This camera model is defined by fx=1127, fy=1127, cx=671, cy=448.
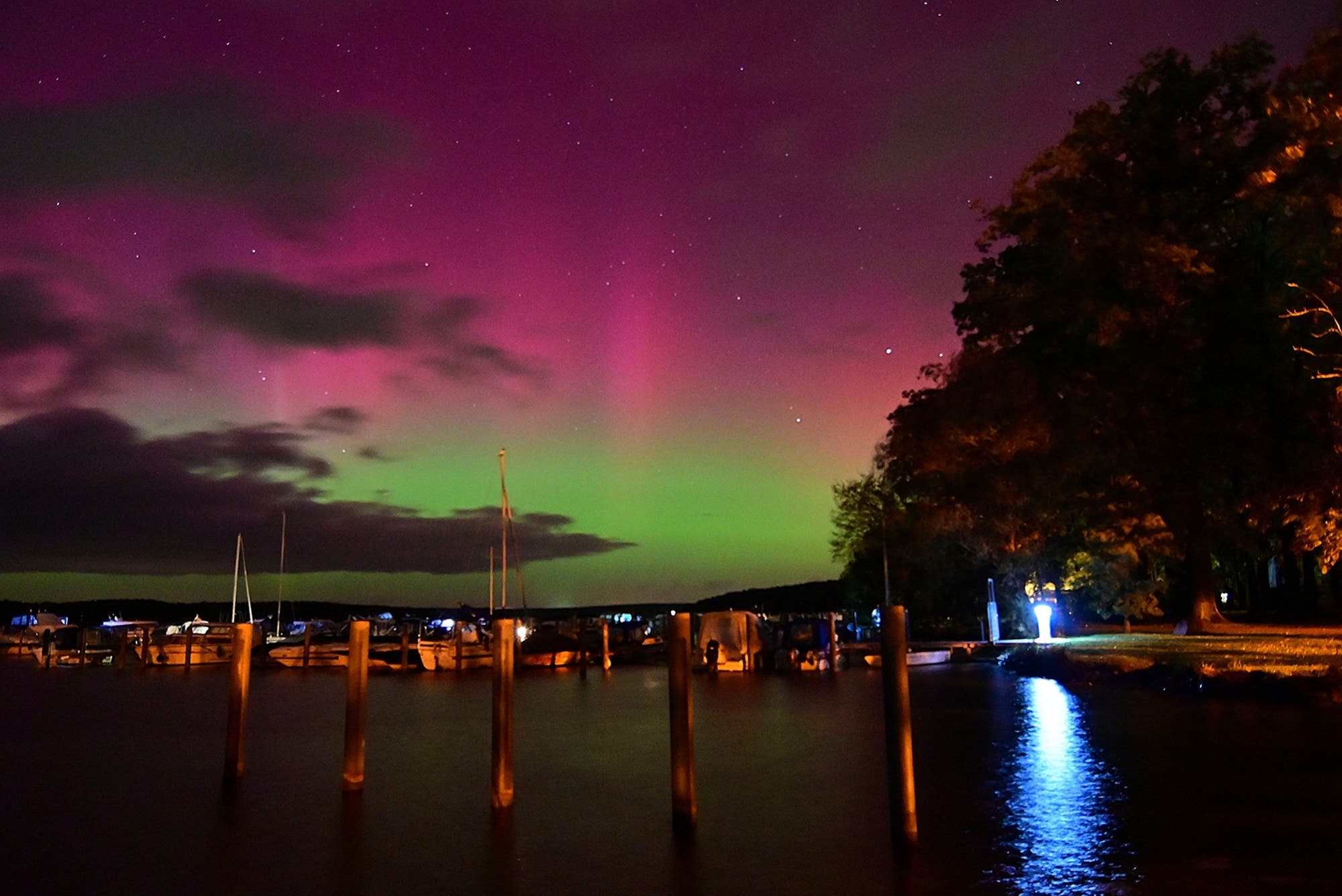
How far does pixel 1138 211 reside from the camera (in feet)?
121

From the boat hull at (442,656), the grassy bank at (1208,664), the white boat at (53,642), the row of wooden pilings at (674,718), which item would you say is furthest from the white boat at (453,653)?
the row of wooden pilings at (674,718)

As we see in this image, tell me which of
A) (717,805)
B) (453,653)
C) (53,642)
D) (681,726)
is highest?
(53,642)

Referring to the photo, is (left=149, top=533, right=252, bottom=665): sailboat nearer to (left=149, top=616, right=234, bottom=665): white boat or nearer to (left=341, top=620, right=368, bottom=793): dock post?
(left=149, top=616, right=234, bottom=665): white boat

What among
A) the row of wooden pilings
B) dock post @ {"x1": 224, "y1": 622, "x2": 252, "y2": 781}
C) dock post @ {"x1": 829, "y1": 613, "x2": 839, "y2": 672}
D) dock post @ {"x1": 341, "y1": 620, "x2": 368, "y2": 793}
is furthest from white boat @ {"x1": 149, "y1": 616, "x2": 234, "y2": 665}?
dock post @ {"x1": 341, "y1": 620, "x2": 368, "y2": 793}

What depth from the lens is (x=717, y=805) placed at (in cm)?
1558

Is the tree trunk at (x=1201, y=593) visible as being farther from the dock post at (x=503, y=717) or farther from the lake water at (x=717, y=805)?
the dock post at (x=503, y=717)

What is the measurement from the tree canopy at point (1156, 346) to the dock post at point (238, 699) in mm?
24519

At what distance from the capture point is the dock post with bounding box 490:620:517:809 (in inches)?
570

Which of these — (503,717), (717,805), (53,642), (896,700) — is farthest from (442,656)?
(896,700)

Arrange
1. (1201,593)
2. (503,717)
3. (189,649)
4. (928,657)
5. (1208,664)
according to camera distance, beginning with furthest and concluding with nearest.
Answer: (189,649)
(928,657)
(1201,593)
(1208,664)
(503,717)

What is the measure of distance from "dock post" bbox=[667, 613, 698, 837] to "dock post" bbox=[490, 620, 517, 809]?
94.1 inches

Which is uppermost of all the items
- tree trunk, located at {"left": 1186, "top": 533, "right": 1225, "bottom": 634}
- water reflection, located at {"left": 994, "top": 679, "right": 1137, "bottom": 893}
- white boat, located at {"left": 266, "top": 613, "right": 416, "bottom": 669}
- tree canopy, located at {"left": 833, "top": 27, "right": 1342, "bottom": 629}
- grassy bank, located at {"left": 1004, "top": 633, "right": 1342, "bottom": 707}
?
tree canopy, located at {"left": 833, "top": 27, "right": 1342, "bottom": 629}

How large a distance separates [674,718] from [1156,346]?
98.0ft

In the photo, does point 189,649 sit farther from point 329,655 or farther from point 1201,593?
point 1201,593
